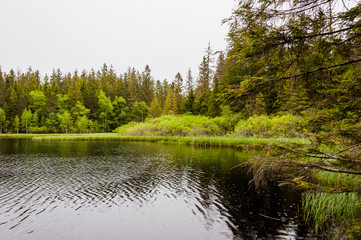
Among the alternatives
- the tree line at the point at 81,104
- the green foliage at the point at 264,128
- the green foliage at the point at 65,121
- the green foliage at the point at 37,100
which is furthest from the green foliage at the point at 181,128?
the green foliage at the point at 37,100

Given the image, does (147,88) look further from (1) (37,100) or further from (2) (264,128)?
(2) (264,128)

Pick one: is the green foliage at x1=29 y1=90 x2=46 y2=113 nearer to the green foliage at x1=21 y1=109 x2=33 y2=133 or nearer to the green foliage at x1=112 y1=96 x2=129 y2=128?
the green foliage at x1=21 y1=109 x2=33 y2=133

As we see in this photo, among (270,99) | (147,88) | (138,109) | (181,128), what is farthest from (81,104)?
(270,99)

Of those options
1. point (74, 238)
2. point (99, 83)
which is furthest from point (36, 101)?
point (74, 238)

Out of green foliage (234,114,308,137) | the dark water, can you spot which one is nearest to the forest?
green foliage (234,114,308,137)

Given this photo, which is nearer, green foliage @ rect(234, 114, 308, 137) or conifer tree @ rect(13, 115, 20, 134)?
green foliage @ rect(234, 114, 308, 137)

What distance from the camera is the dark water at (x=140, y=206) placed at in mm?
6352

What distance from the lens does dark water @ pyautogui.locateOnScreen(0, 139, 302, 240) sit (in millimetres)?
6352

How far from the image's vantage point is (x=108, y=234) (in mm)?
6270

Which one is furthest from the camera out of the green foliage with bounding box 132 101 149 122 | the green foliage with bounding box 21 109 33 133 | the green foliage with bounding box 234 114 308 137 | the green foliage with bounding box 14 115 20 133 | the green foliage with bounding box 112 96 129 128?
the green foliage with bounding box 132 101 149 122

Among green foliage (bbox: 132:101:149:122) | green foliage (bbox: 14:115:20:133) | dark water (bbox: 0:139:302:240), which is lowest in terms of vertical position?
dark water (bbox: 0:139:302:240)

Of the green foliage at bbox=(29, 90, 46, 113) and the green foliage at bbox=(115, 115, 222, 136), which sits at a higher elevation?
the green foliage at bbox=(29, 90, 46, 113)

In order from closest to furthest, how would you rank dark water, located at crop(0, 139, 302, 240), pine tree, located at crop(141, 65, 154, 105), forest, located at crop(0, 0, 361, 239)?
forest, located at crop(0, 0, 361, 239) < dark water, located at crop(0, 139, 302, 240) < pine tree, located at crop(141, 65, 154, 105)

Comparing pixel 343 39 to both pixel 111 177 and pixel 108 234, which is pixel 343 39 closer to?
pixel 108 234
